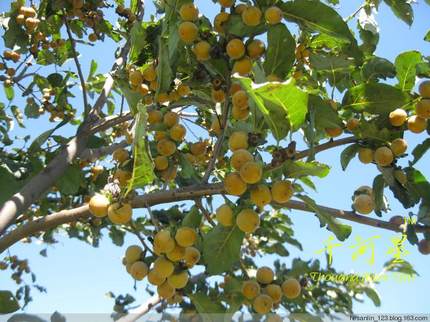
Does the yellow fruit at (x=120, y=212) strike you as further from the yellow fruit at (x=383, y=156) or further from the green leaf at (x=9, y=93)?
the green leaf at (x=9, y=93)

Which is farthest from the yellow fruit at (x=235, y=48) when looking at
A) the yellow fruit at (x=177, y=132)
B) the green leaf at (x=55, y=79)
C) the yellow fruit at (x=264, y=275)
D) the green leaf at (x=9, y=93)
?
the green leaf at (x=9, y=93)

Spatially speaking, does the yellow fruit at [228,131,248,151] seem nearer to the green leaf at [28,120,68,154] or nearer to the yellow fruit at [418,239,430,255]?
the yellow fruit at [418,239,430,255]

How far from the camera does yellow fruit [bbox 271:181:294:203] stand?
4.72 ft

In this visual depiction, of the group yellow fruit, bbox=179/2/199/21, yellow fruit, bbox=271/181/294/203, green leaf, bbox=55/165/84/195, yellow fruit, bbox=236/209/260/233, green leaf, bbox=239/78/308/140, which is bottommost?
yellow fruit, bbox=236/209/260/233

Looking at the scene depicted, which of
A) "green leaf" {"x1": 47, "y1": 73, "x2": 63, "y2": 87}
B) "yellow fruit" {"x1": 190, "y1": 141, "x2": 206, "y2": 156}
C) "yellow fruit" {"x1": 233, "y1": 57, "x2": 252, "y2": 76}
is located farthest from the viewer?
"green leaf" {"x1": 47, "y1": 73, "x2": 63, "y2": 87}

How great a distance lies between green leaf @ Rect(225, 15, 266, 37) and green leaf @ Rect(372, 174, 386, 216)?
75 centimetres

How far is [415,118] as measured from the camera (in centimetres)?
166

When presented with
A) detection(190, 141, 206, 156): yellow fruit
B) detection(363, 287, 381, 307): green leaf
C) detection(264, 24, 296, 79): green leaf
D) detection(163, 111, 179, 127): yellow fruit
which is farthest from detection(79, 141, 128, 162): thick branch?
detection(363, 287, 381, 307): green leaf

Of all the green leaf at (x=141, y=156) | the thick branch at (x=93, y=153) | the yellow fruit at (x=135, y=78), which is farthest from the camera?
the thick branch at (x=93, y=153)

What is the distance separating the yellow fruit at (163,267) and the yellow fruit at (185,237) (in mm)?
93

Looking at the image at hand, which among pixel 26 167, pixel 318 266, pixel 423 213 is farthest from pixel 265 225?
pixel 423 213

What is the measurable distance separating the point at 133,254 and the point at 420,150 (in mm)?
1192

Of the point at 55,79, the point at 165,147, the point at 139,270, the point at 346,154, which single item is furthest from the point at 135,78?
the point at 55,79

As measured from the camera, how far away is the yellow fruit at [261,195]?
1453 mm
